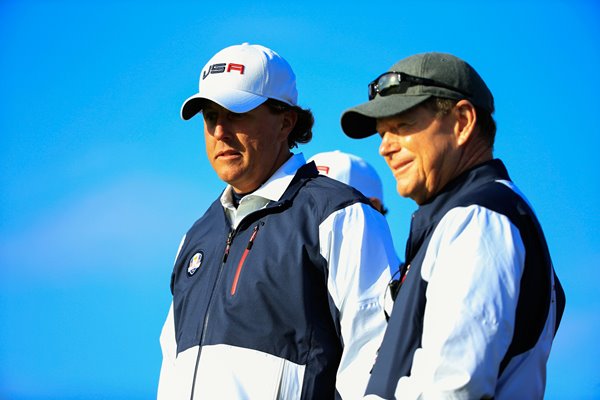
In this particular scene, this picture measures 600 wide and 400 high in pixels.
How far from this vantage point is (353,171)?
684 centimetres

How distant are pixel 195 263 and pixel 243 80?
979 mm

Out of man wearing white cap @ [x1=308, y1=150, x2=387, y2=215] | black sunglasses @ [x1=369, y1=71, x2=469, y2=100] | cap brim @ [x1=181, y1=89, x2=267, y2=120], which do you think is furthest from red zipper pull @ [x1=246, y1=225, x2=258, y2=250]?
man wearing white cap @ [x1=308, y1=150, x2=387, y2=215]

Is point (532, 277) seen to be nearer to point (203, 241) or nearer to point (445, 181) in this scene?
point (445, 181)

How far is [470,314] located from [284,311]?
1569mm

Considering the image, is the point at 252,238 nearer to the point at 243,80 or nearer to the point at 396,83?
the point at 243,80

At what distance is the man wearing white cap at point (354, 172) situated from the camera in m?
6.77

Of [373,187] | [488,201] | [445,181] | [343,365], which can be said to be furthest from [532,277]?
[373,187]

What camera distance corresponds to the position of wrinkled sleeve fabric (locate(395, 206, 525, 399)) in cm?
300

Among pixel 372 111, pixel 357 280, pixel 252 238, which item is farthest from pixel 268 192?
pixel 372 111

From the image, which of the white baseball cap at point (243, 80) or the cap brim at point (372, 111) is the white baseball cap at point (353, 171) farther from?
the cap brim at point (372, 111)

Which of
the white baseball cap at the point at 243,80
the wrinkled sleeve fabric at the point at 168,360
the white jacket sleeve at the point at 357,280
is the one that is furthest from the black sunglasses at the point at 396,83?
the wrinkled sleeve fabric at the point at 168,360

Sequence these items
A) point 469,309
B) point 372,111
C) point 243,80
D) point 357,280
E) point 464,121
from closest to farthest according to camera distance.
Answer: point 469,309, point 464,121, point 372,111, point 357,280, point 243,80

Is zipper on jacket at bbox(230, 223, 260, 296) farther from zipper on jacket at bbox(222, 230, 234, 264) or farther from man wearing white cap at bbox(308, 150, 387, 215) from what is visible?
man wearing white cap at bbox(308, 150, 387, 215)

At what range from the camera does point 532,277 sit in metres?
3.22
